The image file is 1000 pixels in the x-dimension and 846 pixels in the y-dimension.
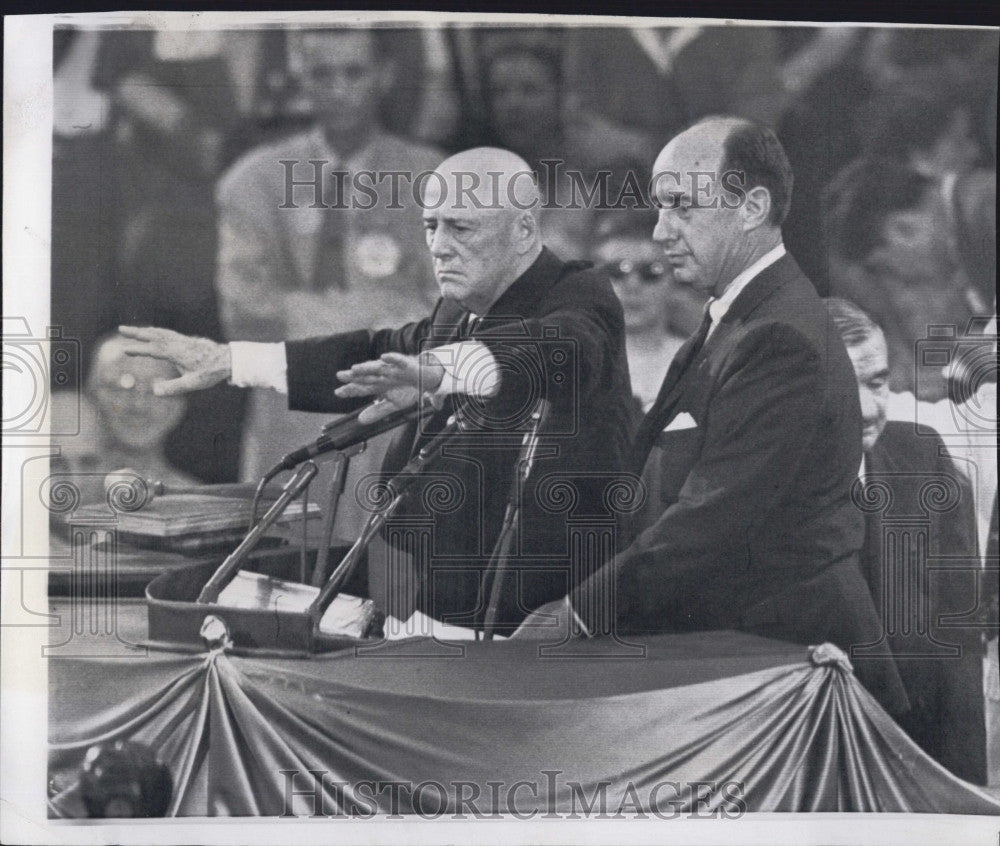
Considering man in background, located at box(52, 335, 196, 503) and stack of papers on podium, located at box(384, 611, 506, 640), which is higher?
man in background, located at box(52, 335, 196, 503)

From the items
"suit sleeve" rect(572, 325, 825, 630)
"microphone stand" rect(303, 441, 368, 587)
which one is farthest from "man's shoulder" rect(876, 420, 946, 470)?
"microphone stand" rect(303, 441, 368, 587)

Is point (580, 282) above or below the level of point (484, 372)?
above

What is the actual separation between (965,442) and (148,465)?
2.85 meters

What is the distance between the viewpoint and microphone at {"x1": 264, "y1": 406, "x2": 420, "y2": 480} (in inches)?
141

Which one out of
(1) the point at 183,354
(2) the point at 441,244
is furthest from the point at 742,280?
(1) the point at 183,354

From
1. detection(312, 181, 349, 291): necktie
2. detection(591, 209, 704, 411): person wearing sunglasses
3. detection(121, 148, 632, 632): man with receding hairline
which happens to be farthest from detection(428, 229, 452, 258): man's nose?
detection(591, 209, 704, 411): person wearing sunglasses

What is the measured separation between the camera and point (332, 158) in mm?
3580

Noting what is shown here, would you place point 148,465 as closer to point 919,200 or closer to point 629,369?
point 629,369

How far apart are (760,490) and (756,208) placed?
38.5 inches

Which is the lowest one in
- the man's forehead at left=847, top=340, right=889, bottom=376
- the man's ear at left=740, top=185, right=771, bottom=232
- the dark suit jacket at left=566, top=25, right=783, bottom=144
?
the man's forehead at left=847, top=340, right=889, bottom=376

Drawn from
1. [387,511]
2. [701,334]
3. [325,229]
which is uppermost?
[325,229]

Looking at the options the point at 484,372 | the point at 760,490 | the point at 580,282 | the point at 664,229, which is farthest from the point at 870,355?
the point at 484,372

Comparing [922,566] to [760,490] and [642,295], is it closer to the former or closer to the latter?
[760,490]

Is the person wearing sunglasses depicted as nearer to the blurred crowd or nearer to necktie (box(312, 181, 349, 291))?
the blurred crowd
